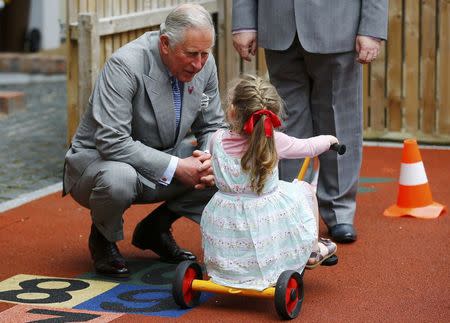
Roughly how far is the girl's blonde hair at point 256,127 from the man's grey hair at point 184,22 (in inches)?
17.1

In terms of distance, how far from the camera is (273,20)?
253 inches

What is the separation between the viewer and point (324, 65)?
641cm

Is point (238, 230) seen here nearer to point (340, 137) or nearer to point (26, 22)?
point (340, 137)

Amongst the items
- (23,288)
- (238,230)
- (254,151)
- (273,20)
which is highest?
(273,20)

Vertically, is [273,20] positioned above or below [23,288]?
above

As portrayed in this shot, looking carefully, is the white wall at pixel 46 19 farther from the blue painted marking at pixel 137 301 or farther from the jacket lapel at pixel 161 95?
the blue painted marking at pixel 137 301

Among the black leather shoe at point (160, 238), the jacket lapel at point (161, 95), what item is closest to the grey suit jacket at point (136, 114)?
the jacket lapel at point (161, 95)

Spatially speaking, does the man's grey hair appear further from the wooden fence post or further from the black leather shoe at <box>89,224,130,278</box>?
the wooden fence post

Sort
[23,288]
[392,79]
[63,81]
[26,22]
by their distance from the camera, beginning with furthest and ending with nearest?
[26,22], [63,81], [392,79], [23,288]

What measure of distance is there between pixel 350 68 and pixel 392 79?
350 cm

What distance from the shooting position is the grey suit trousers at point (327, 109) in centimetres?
646

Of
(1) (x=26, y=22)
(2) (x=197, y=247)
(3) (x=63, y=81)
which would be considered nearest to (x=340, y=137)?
(2) (x=197, y=247)

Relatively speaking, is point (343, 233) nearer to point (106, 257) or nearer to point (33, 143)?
point (106, 257)

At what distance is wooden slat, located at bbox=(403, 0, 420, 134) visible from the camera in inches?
382
